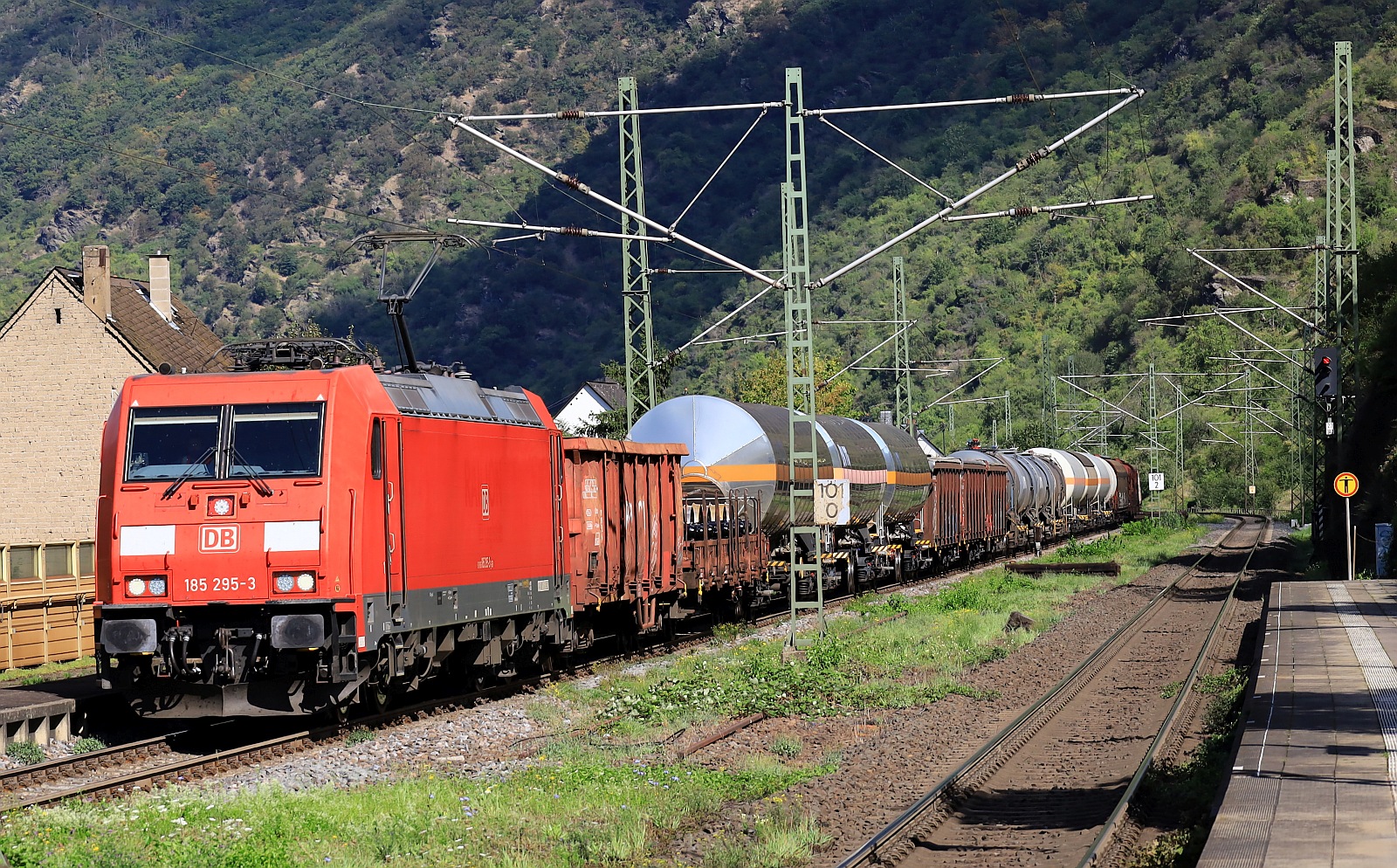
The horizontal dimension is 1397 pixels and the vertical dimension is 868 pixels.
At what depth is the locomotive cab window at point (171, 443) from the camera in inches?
640

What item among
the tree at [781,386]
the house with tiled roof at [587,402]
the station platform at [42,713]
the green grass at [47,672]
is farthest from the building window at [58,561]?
the house with tiled roof at [587,402]

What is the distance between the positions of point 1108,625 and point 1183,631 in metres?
1.85

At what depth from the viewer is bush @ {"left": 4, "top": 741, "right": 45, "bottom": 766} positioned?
15844mm

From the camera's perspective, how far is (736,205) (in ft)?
520

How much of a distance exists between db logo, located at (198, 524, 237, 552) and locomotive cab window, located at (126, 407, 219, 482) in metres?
0.61

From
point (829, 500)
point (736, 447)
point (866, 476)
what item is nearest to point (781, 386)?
point (866, 476)

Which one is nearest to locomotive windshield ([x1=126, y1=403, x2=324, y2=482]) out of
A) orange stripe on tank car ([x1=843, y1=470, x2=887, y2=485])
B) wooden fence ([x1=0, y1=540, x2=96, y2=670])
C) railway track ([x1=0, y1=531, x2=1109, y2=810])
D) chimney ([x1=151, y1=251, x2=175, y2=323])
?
railway track ([x1=0, y1=531, x2=1109, y2=810])

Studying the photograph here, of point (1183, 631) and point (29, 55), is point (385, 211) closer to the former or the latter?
point (29, 55)

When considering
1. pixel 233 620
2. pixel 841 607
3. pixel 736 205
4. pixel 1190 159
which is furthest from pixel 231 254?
pixel 233 620

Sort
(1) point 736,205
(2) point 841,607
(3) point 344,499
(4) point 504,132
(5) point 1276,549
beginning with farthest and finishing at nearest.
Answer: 1. (4) point 504,132
2. (1) point 736,205
3. (5) point 1276,549
4. (2) point 841,607
5. (3) point 344,499

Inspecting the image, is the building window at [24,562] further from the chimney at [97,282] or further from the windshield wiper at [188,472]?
the chimney at [97,282]

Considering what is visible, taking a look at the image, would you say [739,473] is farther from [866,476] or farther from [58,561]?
[58,561]

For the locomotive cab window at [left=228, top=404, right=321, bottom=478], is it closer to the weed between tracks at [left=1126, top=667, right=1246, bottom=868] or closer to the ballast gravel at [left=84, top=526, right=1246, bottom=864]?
the ballast gravel at [left=84, top=526, right=1246, bottom=864]

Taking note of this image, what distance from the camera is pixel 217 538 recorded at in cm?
1588
